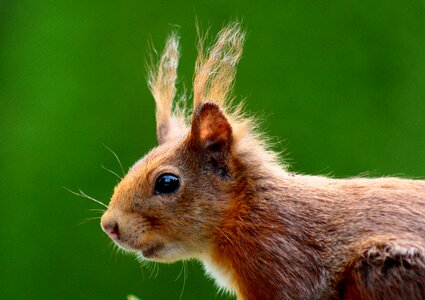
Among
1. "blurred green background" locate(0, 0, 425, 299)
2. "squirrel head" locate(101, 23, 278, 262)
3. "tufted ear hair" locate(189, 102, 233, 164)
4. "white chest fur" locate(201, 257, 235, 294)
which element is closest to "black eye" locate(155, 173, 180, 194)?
"squirrel head" locate(101, 23, 278, 262)

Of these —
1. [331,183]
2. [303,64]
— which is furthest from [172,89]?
[303,64]

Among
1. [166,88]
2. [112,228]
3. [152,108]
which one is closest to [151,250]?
[112,228]

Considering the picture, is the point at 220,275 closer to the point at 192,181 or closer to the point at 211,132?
the point at 192,181

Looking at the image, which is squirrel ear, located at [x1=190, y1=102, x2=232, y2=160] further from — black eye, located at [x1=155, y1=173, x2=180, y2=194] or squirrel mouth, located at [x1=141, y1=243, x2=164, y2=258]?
squirrel mouth, located at [x1=141, y1=243, x2=164, y2=258]

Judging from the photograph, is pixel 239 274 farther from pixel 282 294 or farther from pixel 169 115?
pixel 169 115

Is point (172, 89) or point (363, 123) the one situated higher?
point (363, 123)
